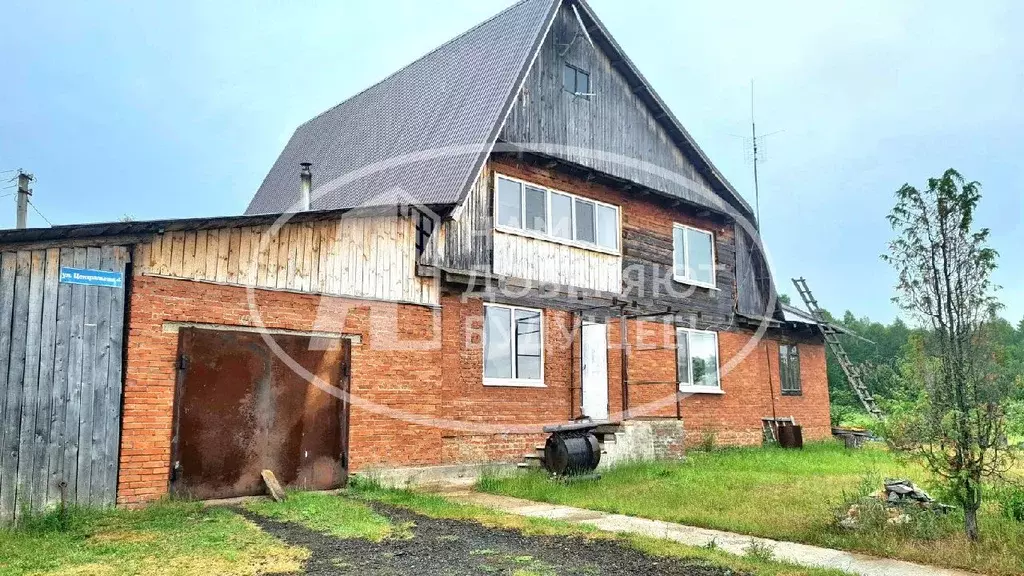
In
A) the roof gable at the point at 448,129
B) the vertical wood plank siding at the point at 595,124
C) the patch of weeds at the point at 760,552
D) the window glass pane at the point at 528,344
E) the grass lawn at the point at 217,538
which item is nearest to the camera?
the grass lawn at the point at 217,538

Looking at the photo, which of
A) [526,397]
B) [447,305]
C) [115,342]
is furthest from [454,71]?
[115,342]

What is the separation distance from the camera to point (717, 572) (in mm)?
5871

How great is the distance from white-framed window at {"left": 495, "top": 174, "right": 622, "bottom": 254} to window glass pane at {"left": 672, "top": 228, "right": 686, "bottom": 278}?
2.05 m

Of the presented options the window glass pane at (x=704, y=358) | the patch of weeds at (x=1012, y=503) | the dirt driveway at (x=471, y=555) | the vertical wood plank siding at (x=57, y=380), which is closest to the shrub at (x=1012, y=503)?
the patch of weeds at (x=1012, y=503)

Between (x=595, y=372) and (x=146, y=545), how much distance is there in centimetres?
942

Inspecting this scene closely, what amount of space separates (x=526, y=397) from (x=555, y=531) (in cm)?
580

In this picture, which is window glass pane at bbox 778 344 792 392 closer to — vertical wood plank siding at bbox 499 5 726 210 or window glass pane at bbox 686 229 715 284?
window glass pane at bbox 686 229 715 284

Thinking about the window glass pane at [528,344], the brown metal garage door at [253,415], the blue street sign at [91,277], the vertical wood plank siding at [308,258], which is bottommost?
the brown metal garage door at [253,415]

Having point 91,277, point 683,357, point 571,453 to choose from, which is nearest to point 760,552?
point 571,453

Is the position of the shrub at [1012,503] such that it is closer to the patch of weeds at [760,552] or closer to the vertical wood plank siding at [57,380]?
the patch of weeds at [760,552]

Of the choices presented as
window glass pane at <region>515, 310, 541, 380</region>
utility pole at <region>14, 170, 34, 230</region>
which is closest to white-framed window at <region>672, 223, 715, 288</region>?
window glass pane at <region>515, 310, 541, 380</region>

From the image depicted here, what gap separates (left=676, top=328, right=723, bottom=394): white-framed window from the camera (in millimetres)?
16891

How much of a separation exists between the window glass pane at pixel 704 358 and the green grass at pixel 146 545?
11.6 m

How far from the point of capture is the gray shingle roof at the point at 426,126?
43.3ft
